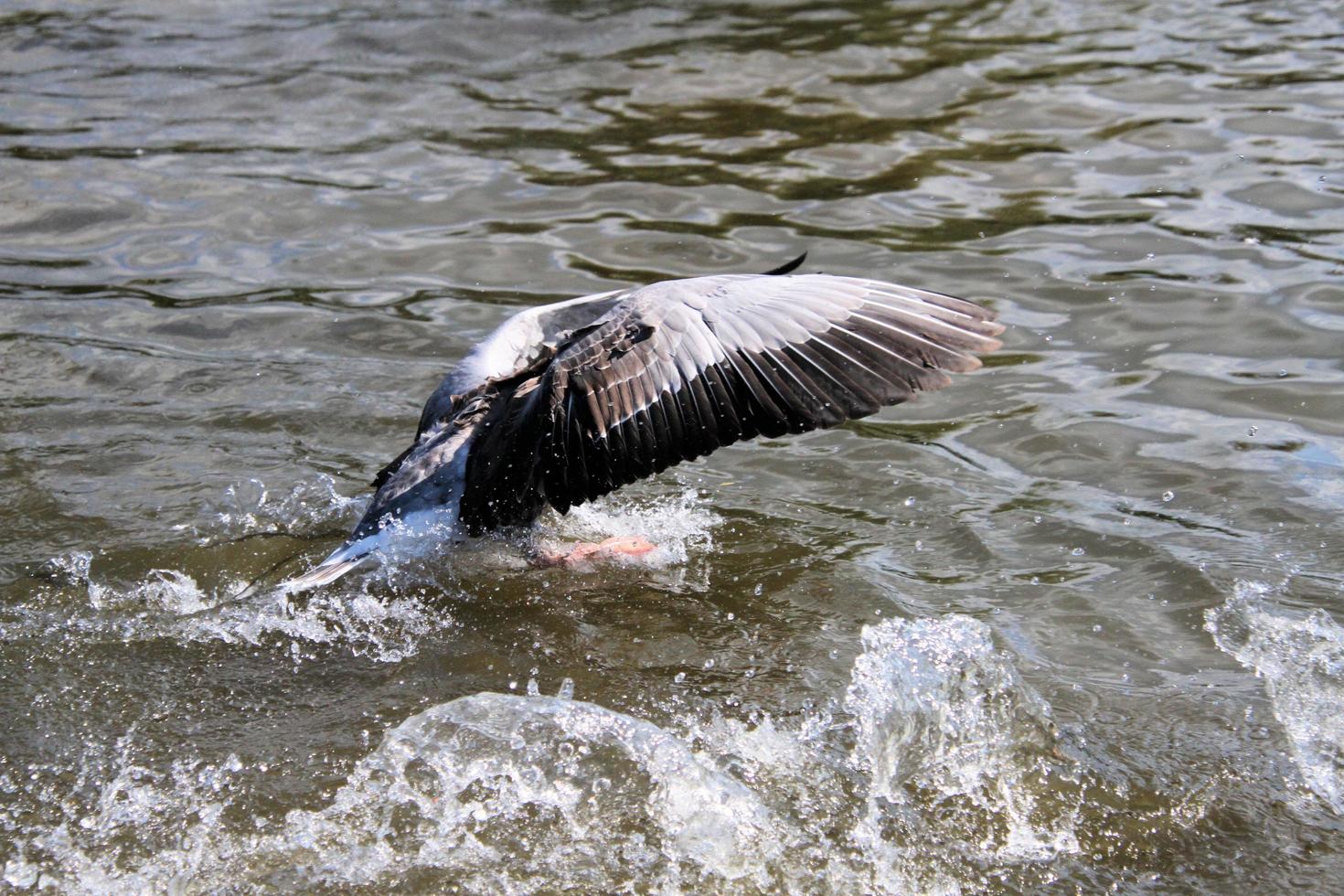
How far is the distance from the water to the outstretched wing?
695 millimetres

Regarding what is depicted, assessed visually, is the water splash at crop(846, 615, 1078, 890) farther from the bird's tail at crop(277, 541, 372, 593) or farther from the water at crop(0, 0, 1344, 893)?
the bird's tail at crop(277, 541, 372, 593)

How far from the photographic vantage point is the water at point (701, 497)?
3.81m

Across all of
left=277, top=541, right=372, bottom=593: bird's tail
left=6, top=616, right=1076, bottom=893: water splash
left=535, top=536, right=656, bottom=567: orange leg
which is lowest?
left=535, top=536, right=656, bottom=567: orange leg

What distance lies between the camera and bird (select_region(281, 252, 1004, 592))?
457 centimetres

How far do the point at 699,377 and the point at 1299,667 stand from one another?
2.14 m

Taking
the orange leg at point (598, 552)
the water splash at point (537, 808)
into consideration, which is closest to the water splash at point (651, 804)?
Answer: the water splash at point (537, 808)

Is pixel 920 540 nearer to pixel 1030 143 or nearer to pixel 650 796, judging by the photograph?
pixel 650 796

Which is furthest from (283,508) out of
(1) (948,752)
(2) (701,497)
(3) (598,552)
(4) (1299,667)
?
(4) (1299,667)

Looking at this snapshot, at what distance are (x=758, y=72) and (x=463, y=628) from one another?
7297 millimetres

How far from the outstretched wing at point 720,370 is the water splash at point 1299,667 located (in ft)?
4.24

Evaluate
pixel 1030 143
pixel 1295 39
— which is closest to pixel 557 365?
pixel 1030 143

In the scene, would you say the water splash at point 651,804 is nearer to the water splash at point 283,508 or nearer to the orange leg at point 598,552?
the orange leg at point 598,552

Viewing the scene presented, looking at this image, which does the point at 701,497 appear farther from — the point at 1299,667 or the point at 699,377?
the point at 1299,667

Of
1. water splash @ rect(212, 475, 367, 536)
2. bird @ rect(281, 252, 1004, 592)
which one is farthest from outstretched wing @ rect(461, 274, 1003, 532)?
water splash @ rect(212, 475, 367, 536)
